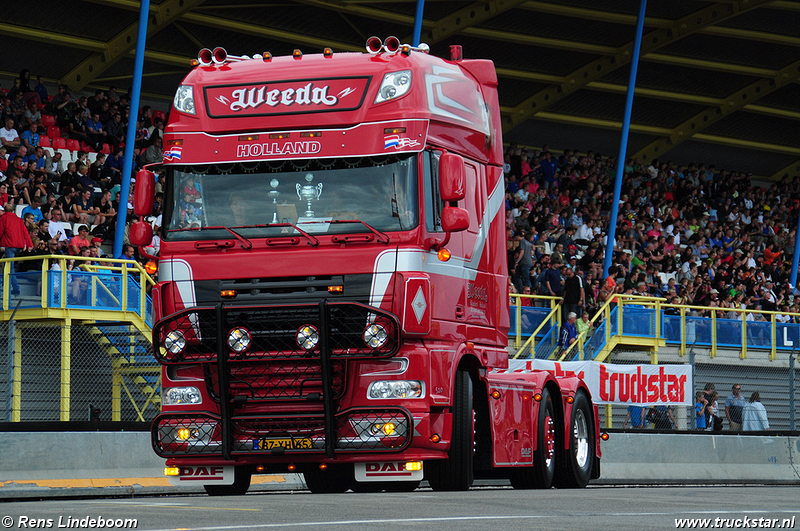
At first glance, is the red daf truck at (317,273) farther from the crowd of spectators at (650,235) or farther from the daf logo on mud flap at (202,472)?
the crowd of spectators at (650,235)

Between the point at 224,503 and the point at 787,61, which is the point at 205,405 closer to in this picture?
the point at 224,503

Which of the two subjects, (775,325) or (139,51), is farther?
(775,325)

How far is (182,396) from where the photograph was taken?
38.6ft

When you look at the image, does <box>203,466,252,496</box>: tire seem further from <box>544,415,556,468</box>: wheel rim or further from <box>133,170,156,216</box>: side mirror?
<box>544,415,556,468</box>: wheel rim

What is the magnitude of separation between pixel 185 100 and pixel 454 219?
296 cm

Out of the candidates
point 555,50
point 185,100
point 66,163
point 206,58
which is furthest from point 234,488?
point 555,50

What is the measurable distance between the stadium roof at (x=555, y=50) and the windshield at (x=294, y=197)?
2091cm

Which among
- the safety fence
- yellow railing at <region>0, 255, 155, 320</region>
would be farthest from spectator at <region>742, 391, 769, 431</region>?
yellow railing at <region>0, 255, 155, 320</region>

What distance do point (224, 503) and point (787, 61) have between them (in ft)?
120

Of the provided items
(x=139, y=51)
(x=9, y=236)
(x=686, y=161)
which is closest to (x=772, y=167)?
(x=686, y=161)

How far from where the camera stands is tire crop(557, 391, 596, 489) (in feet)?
48.9

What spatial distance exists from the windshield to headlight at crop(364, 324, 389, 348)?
0.89 m

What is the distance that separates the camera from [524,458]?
534 inches

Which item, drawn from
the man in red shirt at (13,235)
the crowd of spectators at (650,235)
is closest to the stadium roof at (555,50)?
the crowd of spectators at (650,235)
